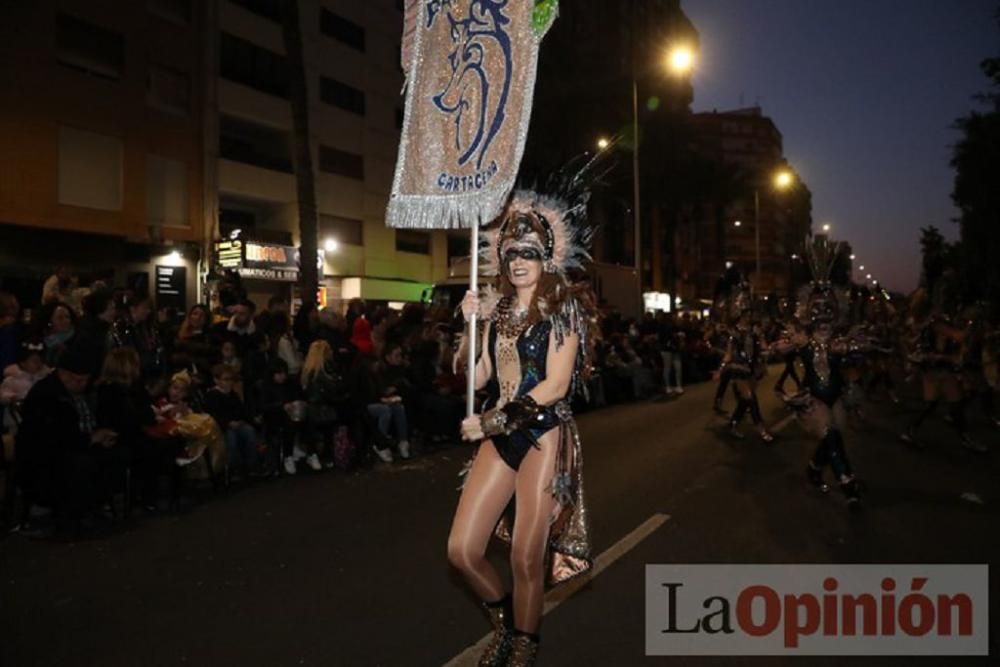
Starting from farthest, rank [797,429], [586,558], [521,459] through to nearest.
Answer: [797,429], [586,558], [521,459]

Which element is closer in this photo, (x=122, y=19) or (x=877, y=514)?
(x=877, y=514)

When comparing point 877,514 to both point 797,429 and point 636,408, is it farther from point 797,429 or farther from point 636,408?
point 636,408

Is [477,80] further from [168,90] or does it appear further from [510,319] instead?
[168,90]

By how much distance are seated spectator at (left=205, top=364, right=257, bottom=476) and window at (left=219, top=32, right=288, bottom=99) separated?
61.4 feet

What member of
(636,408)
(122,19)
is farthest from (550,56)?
(636,408)

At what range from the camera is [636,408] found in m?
15.0

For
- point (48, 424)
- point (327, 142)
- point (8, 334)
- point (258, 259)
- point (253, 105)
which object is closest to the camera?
point (48, 424)

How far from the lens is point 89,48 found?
19.3 m

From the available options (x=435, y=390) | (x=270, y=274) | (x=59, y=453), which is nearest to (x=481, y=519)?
(x=59, y=453)

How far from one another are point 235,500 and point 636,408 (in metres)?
9.07

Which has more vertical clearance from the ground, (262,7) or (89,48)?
(262,7)

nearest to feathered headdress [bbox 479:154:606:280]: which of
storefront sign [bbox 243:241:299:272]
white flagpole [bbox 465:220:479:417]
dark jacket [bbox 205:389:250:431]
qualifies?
white flagpole [bbox 465:220:479:417]

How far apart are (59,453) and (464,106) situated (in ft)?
15.6

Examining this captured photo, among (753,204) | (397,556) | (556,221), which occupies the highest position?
(753,204)
